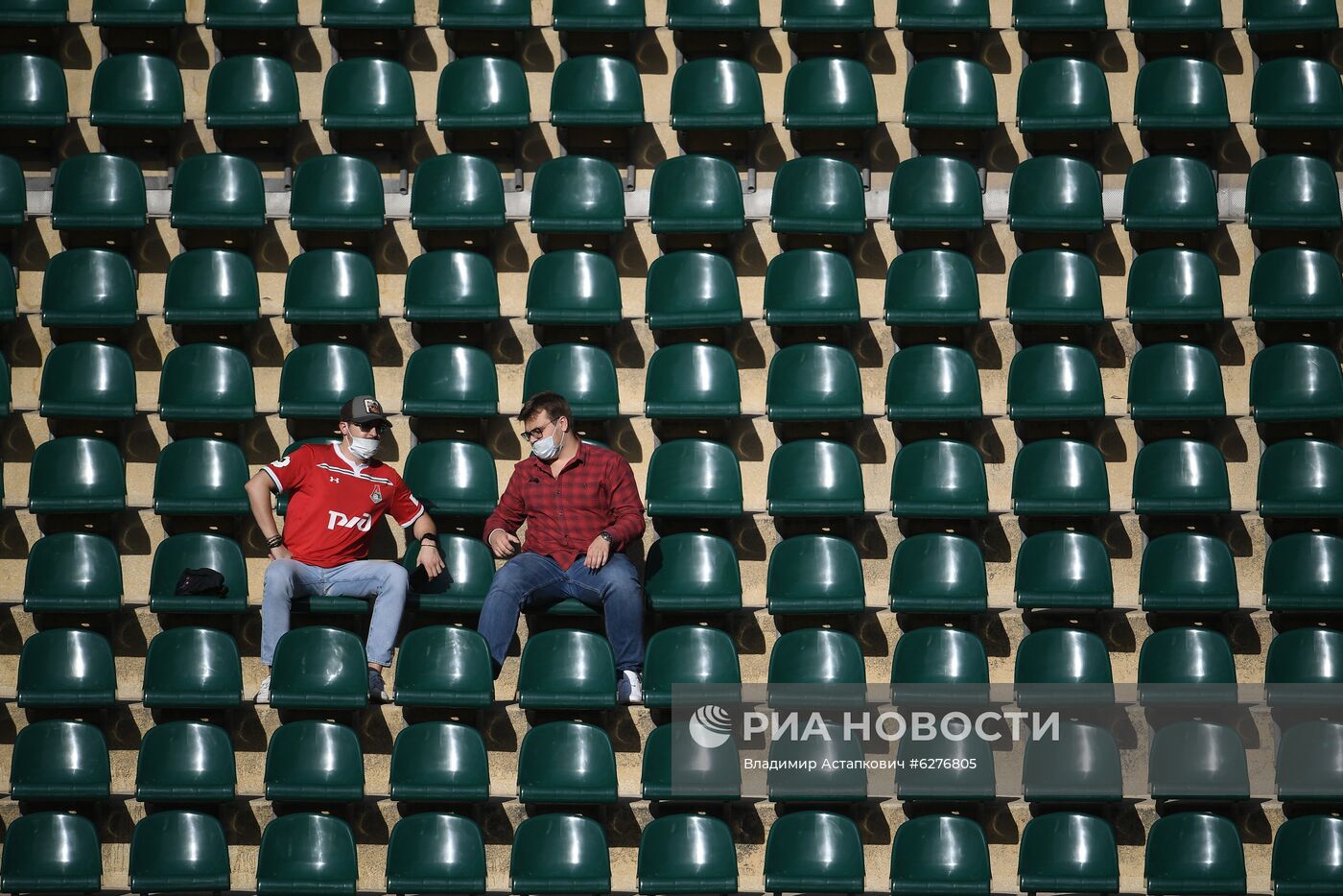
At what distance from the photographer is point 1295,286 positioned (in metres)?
6.57

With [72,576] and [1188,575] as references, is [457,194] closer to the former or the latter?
[72,576]

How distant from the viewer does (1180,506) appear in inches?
247

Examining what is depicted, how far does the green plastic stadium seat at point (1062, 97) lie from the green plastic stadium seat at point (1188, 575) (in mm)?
1907

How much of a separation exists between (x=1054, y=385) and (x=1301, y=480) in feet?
3.62

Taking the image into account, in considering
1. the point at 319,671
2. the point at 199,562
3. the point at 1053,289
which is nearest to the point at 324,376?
the point at 199,562

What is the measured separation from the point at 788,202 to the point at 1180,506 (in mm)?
2137

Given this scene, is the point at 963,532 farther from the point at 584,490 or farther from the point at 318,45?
the point at 318,45

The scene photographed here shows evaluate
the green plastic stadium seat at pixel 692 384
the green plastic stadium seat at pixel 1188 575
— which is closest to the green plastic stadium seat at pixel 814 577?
the green plastic stadium seat at pixel 692 384

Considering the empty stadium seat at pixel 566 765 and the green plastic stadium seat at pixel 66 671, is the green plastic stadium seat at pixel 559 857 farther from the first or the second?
the green plastic stadium seat at pixel 66 671

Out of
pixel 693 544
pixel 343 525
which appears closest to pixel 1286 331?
pixel 693 544

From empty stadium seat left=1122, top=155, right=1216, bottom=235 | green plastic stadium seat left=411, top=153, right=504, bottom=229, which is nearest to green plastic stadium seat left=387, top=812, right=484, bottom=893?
A: green plastic stadium seat left=411, top=153, right=504, bottom=229

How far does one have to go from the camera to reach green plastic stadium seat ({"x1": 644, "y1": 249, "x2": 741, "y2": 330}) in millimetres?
6426

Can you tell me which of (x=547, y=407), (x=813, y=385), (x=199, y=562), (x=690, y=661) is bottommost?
(x=690, y=661)

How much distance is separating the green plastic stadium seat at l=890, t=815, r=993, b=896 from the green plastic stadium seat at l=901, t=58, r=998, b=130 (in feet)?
10.0
